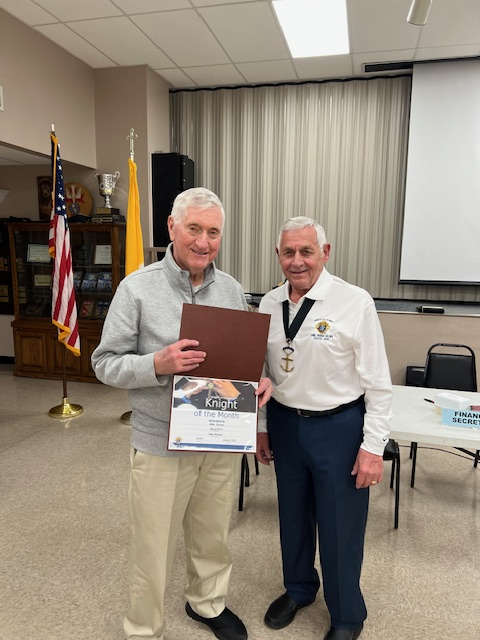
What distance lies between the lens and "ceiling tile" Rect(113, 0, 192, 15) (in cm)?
357

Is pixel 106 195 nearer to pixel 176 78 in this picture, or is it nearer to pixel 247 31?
pixel 176 78

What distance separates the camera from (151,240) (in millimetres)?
5266

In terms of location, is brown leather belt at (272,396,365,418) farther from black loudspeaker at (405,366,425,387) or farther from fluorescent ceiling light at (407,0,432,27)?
black loudspeaker at (405,366,425,387)

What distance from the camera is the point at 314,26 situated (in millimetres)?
3934

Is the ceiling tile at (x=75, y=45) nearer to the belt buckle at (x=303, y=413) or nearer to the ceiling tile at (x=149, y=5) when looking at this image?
the ceiling tile at (x=149, y=5)

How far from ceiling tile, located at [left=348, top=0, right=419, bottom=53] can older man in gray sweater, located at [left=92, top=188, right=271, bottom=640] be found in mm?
3118

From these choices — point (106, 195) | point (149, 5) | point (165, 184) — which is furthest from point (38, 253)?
point (149, 5)

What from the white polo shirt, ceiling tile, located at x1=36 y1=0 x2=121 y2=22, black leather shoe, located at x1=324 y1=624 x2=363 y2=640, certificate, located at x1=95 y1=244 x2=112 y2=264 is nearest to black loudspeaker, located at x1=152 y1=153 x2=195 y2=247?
certificate, located at x1=95 y1=244 x2=112 y2=264

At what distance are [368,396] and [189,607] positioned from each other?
118 centimetres

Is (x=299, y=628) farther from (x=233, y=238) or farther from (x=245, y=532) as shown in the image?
(x=233, y=238)

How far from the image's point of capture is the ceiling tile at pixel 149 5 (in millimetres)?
3574

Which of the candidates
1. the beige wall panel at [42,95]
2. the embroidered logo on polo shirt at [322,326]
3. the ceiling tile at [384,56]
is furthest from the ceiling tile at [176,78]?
the embroidered logo on polo shirt at [322,326]

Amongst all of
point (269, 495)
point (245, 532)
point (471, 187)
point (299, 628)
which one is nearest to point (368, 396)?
point (299, 628)

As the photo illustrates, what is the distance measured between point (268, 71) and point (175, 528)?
469 centimetres
